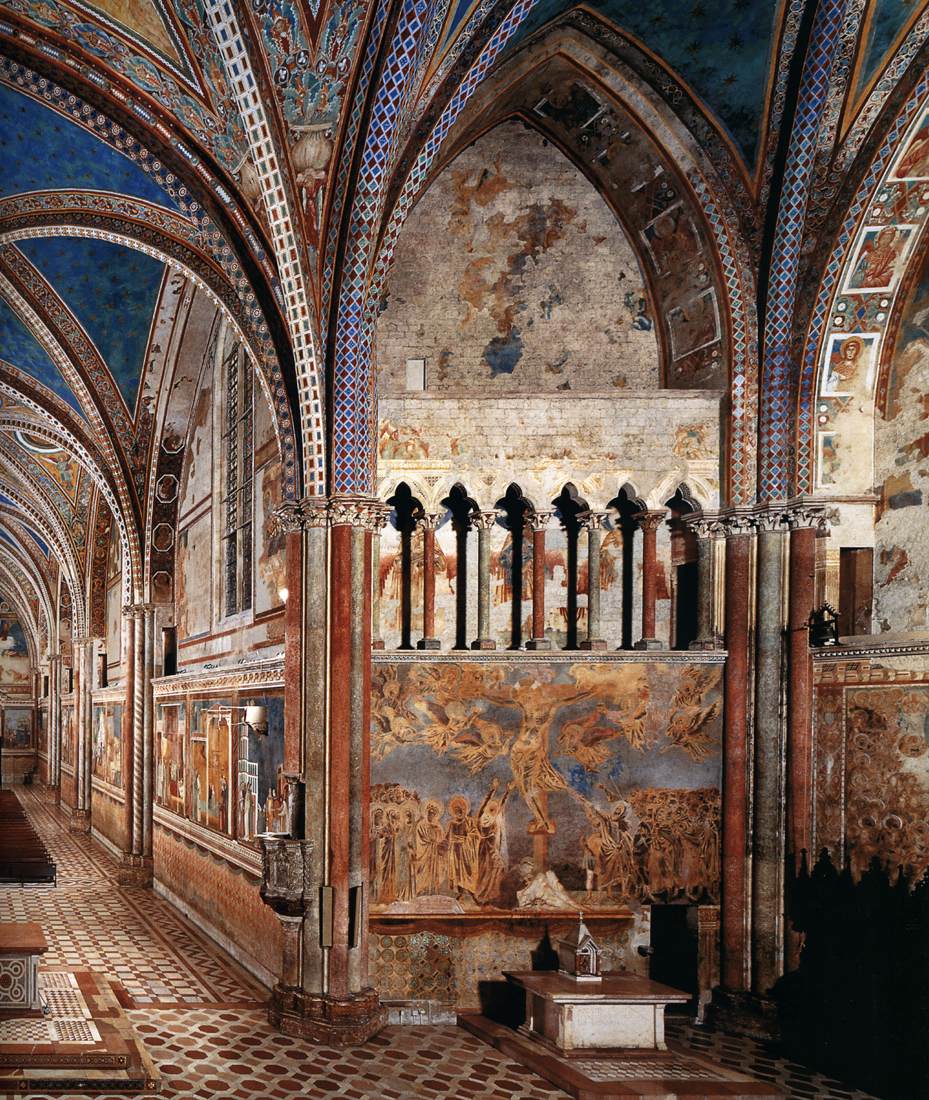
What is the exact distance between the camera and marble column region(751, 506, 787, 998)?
1130 centimetres

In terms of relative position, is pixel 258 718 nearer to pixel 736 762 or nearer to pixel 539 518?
pixel 539 518

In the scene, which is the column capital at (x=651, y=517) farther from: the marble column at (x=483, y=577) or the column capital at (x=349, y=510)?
the column capital at (x=349, y=510)

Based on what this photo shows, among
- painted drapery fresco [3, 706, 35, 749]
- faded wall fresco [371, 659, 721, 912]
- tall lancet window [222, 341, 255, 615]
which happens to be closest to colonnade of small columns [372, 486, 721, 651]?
faded wall fresco [371, 659, 721, 912]

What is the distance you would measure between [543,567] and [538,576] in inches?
4.5

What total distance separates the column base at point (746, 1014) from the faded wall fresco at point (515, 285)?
6.86 metres

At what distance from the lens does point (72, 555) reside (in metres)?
26.8

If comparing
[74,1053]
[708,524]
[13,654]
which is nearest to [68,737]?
[13,654]

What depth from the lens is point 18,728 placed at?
153 feet

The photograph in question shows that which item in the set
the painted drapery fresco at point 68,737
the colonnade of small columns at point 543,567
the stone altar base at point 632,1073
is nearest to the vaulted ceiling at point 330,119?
the colonnade of small columns at point 543,567

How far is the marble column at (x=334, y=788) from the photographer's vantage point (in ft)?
35.5

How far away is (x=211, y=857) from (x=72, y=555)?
1329 cm

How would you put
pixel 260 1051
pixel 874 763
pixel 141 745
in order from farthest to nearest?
pixel 141 745 → pixel 874 763 → pixel 260 1051

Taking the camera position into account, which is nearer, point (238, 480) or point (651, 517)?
point (651, 517)

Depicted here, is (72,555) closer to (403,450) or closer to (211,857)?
(211,857)
